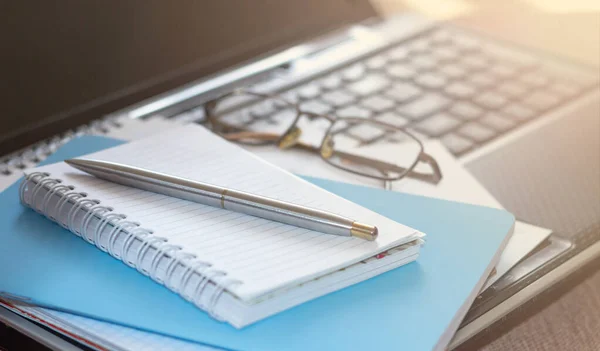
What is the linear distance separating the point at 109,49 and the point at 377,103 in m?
0.30

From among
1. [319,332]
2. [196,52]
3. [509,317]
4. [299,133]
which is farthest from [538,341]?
[196,52]

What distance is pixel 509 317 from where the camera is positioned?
485mm

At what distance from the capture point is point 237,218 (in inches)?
18.8

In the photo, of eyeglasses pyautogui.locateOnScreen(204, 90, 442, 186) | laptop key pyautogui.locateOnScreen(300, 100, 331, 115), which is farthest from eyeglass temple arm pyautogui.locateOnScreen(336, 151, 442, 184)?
laptop key pyautogui.locateOnScreen(300, 100, 331, 115)

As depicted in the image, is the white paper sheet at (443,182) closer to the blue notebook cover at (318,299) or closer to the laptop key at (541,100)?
the blue notebook cover at (318,299)

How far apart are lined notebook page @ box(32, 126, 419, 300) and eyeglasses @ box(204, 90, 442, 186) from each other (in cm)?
12

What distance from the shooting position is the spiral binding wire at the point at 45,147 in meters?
0.64

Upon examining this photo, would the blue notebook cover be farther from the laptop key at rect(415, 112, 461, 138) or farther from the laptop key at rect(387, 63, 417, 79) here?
the laptop key at rect(387, 63, 417, 79)

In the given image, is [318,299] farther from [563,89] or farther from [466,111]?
[563,89]

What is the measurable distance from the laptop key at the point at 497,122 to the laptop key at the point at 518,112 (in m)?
0.01

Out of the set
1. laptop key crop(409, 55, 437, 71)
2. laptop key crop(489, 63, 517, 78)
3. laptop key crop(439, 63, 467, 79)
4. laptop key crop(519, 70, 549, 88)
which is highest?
laptop key crop(409, 55, 437, 71)

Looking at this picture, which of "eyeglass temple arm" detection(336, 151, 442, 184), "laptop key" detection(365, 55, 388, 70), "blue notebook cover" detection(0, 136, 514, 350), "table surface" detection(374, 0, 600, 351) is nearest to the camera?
"blue notebook cover" detection(0, 136, 514, 350)

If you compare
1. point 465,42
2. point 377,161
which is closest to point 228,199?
point 377,161

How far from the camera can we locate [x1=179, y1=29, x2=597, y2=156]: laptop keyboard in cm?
73
